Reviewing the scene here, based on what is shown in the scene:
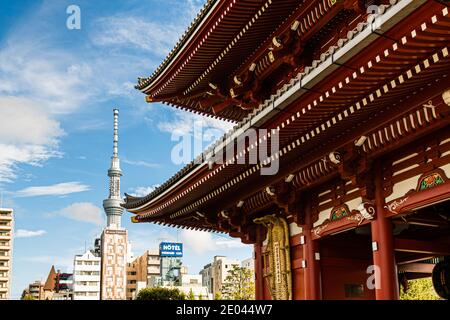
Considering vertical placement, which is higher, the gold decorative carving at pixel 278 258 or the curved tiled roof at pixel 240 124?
the curved tiled roof at pixel 240 124

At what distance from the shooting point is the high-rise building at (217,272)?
388 ft

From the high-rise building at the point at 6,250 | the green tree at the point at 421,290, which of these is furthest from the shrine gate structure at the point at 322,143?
the high-rise building at the point at 6,250

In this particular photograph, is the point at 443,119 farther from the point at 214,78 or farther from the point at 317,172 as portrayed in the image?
the point at 214,78

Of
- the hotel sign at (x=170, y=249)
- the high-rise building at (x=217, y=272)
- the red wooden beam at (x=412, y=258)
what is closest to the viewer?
the red wooden beam at (x=412, y=258)

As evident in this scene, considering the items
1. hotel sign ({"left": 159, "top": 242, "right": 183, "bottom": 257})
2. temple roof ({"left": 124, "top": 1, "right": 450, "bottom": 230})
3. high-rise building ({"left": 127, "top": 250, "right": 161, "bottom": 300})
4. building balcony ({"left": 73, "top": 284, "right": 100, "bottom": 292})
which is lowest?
temple roof ({"left": 124, "top": 1, "right": 450, "bottom": 230})

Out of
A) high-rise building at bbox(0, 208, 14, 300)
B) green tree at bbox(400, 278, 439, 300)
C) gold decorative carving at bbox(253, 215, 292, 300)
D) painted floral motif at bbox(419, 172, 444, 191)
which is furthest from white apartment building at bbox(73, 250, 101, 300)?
painted floral motif at bbox(419, 172, 444, 191)

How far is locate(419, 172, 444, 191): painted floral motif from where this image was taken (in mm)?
10976

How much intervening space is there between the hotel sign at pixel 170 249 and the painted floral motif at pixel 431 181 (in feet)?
346

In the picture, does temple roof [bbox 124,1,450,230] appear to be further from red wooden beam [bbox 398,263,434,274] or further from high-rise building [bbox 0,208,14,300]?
high-rise building [bbox 0,208,14,300]

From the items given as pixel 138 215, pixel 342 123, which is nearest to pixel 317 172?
pixel 342 123

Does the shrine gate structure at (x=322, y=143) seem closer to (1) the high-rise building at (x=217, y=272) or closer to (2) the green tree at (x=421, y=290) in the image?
(2) the green tree at (x=421, y=290)

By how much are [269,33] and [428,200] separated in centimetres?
750

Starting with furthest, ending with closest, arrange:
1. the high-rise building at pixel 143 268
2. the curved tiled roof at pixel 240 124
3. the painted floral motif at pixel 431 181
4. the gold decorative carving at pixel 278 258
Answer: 1. the high-rise building at pixel 143 268
2. the gold decorative carving at pixel 278 258
3. the painted floral motif at pixel 431 181
4. the curved tiled roof at pixel 240 124

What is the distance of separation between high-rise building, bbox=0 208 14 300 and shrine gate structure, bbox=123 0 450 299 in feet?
314
